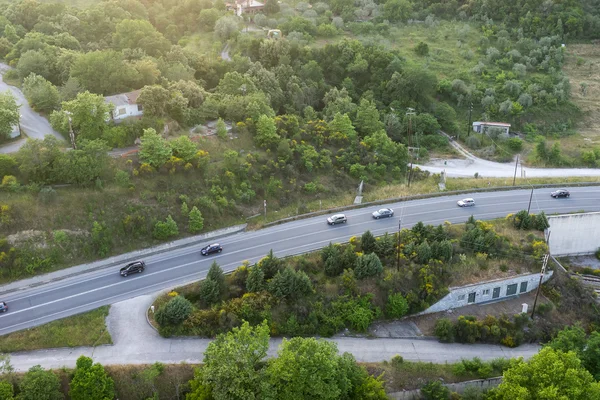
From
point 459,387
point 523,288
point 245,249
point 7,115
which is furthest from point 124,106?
point 523,288

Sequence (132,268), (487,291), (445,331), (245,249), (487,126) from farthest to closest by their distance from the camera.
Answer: (487,126)
(245,249)
(487,291)
(132,268)
(445,331)

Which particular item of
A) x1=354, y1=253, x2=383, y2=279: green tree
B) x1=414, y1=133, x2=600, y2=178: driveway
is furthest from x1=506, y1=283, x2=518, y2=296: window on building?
x1=414, y1=133, x2=600, y2=178: driveway

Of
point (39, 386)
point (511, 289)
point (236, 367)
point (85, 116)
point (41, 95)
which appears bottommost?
point (511, 289)

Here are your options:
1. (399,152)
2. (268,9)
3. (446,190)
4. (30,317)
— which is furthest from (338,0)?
(30,317)

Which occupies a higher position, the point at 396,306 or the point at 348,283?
the point at 348,283

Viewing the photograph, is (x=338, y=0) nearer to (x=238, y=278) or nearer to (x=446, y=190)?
(x=446, y=190)

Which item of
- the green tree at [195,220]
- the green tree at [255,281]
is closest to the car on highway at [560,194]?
the green tree at [255,281]

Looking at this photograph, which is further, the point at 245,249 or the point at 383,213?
the point at 383,213

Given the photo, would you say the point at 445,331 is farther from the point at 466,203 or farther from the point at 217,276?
the point at 466,203
